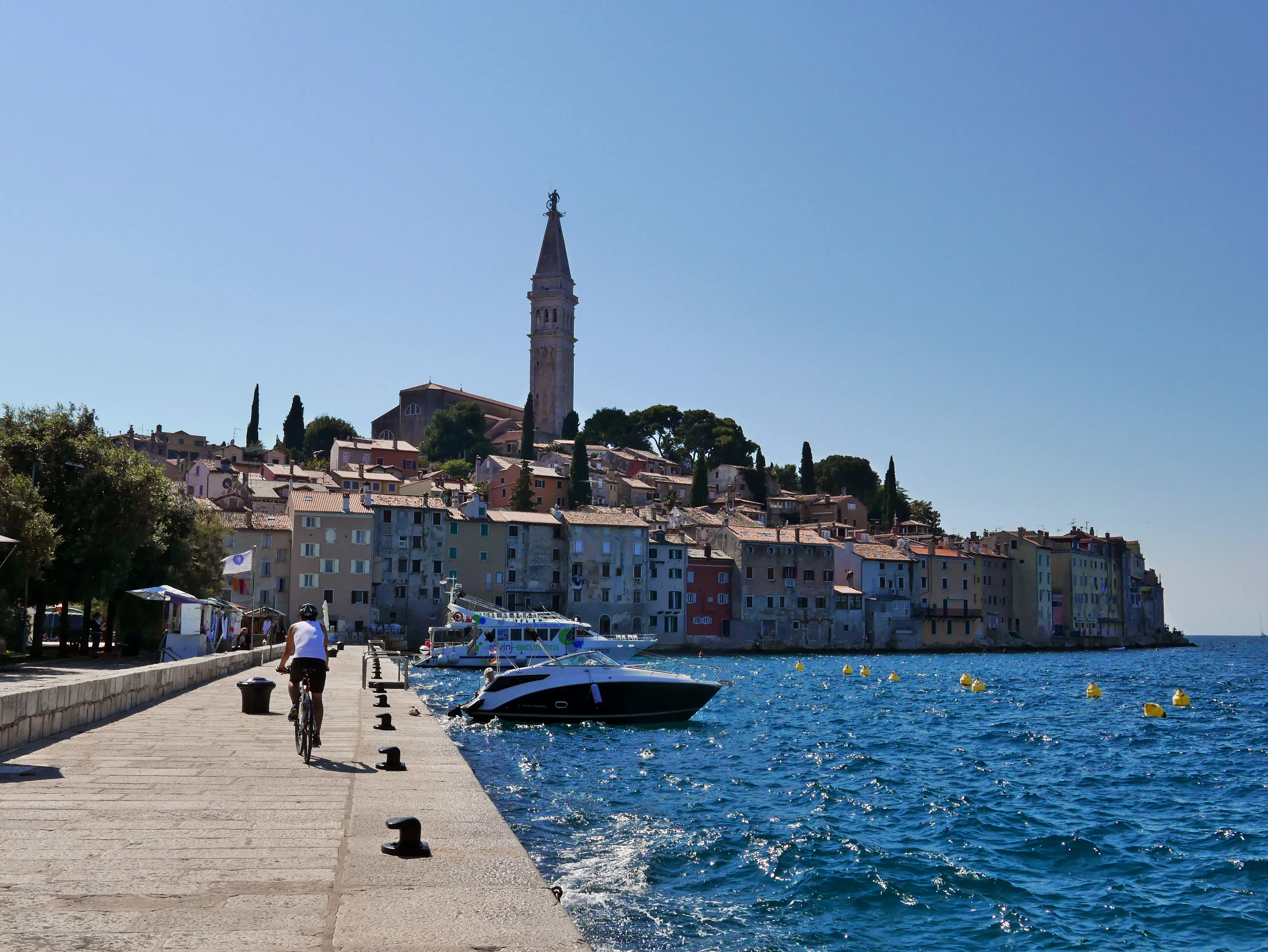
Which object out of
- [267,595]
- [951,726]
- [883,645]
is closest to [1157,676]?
[883,645]

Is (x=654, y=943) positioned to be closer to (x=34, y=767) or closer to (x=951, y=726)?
(x=34, y=767)

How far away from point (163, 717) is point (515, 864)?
491 inches

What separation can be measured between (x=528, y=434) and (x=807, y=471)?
3641cm

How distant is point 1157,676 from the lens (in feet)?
239

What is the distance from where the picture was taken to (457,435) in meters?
150

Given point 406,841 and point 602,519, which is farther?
point 602,519

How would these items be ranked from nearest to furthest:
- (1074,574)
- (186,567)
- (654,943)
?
(654,943) → (186,567) → (1074,574)

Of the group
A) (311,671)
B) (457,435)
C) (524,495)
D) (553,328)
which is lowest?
(311,671)

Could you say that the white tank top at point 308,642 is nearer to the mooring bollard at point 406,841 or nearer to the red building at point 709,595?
the mooring bollard at point 406,841

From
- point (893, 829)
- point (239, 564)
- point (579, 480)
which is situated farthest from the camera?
point (579, 480)

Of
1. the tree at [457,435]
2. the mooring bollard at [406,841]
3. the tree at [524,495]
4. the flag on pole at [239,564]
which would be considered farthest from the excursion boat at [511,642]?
the tree at [457,435]

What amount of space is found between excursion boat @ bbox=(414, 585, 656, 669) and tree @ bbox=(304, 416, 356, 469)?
8014 cm

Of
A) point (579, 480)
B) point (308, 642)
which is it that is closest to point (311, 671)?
point (308, 642)

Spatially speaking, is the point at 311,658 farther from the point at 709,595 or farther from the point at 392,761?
the point at 709,595
